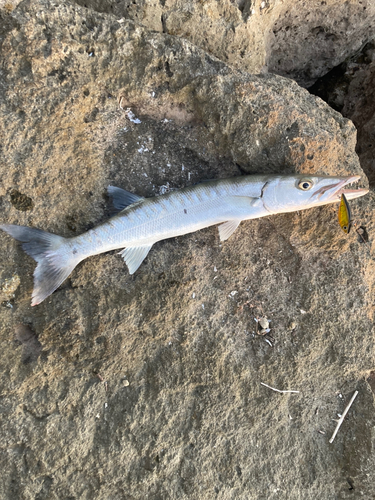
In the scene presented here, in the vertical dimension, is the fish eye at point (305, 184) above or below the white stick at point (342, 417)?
above

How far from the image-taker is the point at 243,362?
3623 mm

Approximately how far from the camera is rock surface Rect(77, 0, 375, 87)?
12.3 ft

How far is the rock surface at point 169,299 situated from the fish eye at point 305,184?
1.02ft

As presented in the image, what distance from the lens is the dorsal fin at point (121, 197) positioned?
3506 millimetres

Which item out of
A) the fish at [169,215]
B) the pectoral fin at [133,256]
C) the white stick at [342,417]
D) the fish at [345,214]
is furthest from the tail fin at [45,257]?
the white stick at [342,417]

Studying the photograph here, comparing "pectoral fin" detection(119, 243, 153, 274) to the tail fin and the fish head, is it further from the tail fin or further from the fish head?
the fish head

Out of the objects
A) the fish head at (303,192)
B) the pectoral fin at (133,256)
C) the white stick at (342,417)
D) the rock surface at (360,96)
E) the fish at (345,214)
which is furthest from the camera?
the rock surface at (360,96)

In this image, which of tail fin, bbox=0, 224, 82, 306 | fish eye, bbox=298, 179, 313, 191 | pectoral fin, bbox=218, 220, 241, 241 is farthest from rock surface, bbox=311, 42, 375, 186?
tail fin, bbox=0, 224, 82, 306

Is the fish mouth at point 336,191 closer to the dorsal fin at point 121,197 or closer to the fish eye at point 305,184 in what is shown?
the fish eye at point 305,184

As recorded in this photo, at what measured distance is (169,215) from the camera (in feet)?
11.4

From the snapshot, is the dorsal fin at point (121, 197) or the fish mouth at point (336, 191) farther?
the dorsal fin at point (121, 197)

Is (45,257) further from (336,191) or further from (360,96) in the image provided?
(360,96)

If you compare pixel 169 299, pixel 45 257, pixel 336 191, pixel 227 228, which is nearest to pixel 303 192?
pixel 336 191

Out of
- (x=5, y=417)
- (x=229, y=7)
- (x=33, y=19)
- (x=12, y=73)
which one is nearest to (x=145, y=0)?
(x=229, y=7)
